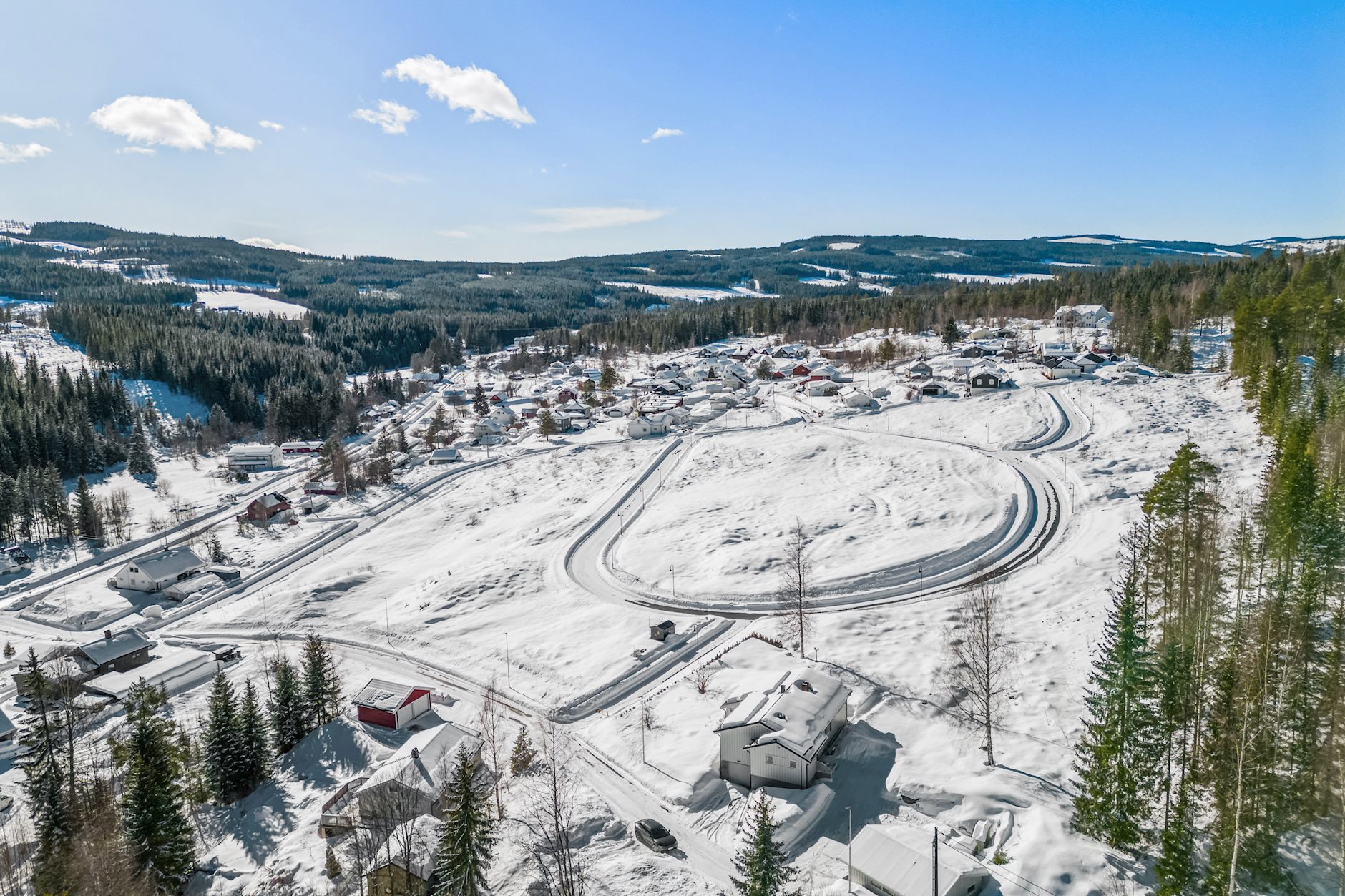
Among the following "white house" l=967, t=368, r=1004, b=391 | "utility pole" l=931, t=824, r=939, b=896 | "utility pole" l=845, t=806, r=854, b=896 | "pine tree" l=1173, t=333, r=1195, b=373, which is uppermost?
"pine tree" l=1173, t=333, r=1195, b=373

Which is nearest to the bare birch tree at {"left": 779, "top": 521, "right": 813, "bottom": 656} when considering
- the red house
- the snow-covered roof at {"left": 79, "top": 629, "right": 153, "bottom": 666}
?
the red house

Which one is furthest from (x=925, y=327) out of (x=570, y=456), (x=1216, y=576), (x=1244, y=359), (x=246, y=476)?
(x=1216, y=576)

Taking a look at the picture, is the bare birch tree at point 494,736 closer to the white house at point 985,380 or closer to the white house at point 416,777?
the white house at point 416,777

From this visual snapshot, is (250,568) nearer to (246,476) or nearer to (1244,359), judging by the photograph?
(246,476)

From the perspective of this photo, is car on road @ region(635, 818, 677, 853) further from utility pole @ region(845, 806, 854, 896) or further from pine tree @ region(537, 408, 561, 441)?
pine tree @ region(537, 408, 561, 441)

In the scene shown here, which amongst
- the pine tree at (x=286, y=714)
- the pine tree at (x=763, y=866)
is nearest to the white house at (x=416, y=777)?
the pine tree at (x=286, y=714)

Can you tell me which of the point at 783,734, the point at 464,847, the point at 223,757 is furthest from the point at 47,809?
the point at 783,734
